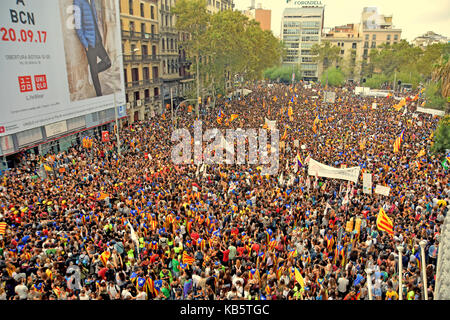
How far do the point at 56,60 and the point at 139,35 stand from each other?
1618 cm

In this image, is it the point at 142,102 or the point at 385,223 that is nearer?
the point at 385,223

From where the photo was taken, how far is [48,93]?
974 inches

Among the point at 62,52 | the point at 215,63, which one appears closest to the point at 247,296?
the point at 62,52

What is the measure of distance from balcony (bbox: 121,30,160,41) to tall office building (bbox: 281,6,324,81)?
78.4 meters

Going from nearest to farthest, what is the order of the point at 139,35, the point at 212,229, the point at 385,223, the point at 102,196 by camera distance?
1. the point at 385,223
2. the point at 212,229
3. the point at 102,196
4. the point at 139,35

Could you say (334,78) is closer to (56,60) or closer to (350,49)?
(350,49)

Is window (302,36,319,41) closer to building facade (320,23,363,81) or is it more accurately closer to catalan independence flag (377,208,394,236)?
building facade (320,23,363,81)

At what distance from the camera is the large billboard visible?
2141 centimetres

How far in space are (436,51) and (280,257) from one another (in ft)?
249

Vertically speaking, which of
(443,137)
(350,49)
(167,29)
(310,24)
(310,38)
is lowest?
(443,137)

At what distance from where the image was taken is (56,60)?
83.6 ft

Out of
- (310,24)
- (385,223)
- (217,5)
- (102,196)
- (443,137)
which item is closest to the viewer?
(385,223)

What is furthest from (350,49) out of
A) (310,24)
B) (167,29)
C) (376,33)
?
(167,29)

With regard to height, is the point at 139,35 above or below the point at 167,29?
below
